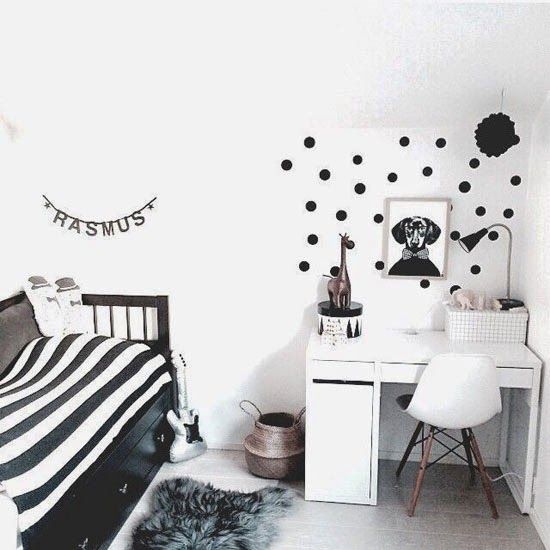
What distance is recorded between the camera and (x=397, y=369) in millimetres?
2695

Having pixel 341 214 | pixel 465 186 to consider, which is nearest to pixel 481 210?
pixel 465 186

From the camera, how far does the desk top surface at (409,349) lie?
2674 mm

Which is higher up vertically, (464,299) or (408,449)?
(464,299)

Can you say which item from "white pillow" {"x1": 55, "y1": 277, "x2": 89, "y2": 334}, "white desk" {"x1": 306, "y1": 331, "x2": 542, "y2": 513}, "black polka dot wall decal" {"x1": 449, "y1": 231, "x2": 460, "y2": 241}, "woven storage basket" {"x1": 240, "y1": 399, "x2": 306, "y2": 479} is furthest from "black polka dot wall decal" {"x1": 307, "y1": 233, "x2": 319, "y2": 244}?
"white pillow" {"x1": 55, "y1": 277, "x2": 89, "y2": 334}

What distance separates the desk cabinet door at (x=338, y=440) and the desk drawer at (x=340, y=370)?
0.11 ft

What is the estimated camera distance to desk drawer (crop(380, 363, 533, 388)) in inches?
103

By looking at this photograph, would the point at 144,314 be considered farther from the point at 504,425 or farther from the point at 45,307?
the point at 504,425

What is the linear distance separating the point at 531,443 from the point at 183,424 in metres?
1.73

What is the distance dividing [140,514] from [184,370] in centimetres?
82

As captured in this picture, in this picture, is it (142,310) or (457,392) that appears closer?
(457,392)

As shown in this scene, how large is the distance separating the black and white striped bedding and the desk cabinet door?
84cm

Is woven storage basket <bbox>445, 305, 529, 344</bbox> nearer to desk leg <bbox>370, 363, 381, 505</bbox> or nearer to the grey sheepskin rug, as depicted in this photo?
desk leg <bbox>370, 363, 381, 505</bbox>

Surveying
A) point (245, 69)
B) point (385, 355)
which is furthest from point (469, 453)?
point (245, 69)

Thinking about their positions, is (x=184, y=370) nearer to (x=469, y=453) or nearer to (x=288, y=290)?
(x=288, y=290)
